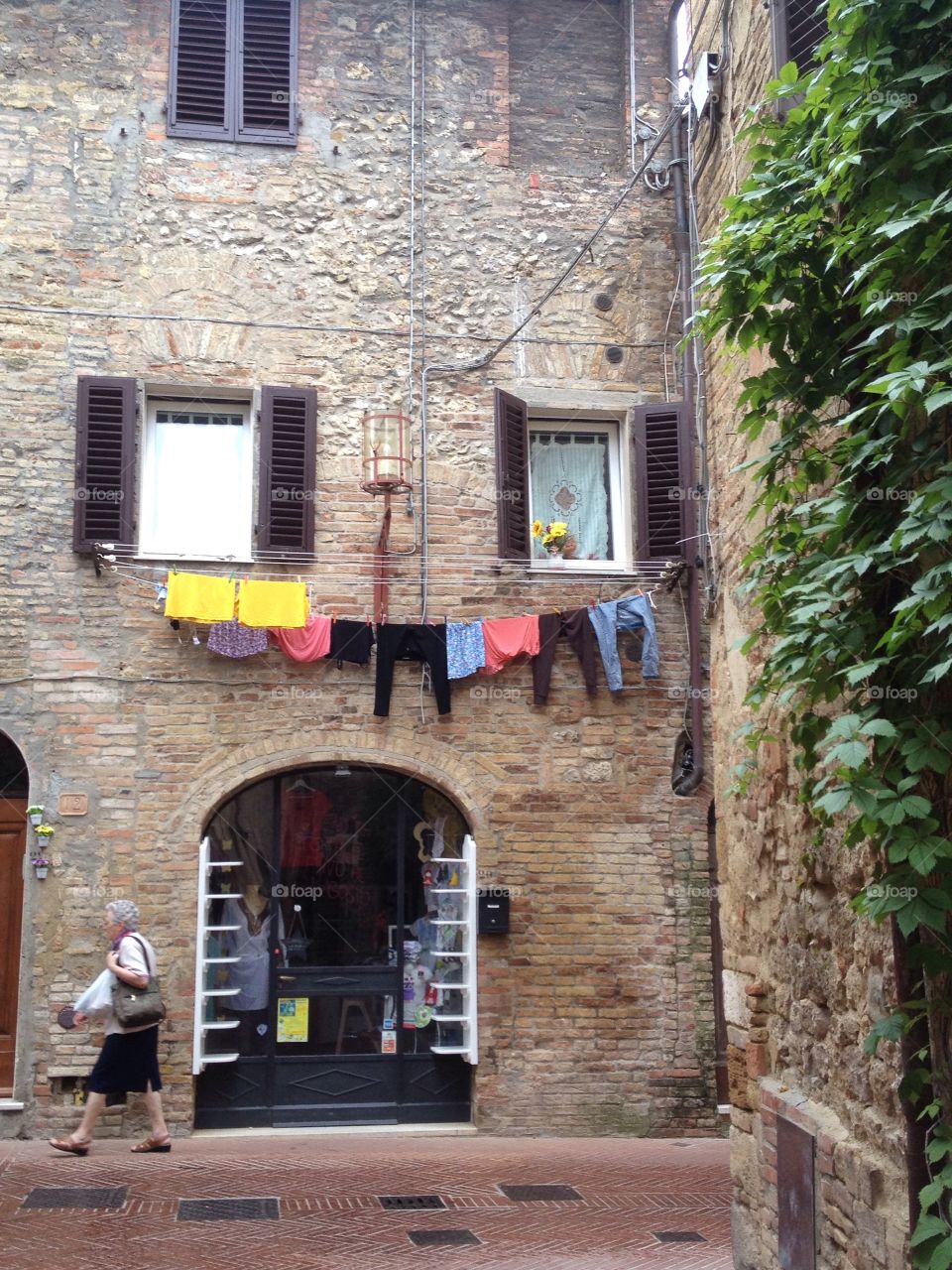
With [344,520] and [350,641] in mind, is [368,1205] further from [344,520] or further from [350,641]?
[344,520]

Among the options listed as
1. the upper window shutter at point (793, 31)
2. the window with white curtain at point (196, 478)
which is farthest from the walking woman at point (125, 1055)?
the upper window shutter at point (793, 31)

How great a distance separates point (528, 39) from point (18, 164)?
4357 millimetres

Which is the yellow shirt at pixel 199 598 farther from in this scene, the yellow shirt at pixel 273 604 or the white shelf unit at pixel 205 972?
the white shelf unit at pixel 205 972

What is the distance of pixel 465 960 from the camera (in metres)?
10.3

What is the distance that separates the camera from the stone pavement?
6.78 m

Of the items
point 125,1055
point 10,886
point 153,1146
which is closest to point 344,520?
point 10,886

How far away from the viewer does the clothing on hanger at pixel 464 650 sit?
1027 centimetres

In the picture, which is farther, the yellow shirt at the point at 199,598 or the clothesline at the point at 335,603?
the clothesline at the point at 335,603

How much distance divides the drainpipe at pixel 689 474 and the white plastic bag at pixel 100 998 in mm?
4397

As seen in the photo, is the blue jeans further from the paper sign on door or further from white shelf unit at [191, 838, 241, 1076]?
the paper sign on door

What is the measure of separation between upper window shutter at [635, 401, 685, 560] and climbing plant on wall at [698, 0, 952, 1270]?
221 inches

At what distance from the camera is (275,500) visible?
1037cm

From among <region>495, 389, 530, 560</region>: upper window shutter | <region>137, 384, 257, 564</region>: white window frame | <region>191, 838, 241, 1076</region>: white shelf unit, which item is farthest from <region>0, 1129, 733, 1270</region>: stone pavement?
<region>495, 389, 530, 560</region>: upper window shutter

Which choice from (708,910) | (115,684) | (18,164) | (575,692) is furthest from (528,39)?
(708,910)
